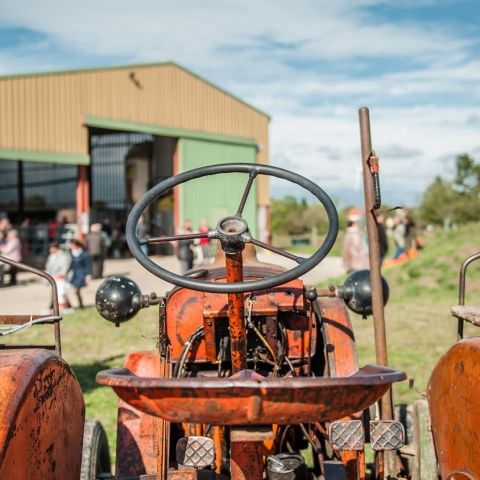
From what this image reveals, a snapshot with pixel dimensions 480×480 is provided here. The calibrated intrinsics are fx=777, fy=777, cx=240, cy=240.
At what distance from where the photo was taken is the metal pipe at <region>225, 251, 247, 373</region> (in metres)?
2.54

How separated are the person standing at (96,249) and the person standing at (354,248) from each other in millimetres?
6949

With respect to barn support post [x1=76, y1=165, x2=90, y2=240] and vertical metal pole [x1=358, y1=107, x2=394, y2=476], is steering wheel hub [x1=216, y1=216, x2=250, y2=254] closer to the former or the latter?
vertical metal pole [x1=358, y1=107, x2=394, y2=476]

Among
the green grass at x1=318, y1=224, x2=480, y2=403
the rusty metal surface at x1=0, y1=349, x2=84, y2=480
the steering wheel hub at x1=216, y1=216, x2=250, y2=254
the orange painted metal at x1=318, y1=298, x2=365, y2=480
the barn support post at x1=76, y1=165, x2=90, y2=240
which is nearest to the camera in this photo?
the rusty metal surface at x1=0, y1=349, x2=84, y2=480

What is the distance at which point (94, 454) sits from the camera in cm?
379

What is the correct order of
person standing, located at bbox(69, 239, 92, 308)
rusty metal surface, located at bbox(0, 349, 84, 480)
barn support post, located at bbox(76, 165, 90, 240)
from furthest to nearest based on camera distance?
barn support post, located at bbox(76, 165, 90, 240), person standing, located at bbox(69, 239, 92, 308), rusty metal surface, located at bbox(0, 349, 84, 480)

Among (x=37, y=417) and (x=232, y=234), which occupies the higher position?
(x=232, y=234)

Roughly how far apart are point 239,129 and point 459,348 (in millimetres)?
26169

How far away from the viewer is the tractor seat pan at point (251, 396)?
2.04 meters

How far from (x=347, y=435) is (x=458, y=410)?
0.42m

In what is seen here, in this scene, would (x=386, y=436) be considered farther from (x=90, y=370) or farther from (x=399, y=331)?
(x=399, y=331)

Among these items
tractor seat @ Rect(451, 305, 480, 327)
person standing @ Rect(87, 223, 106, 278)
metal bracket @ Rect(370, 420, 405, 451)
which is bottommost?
metal bracket @ Rect(370, 420, 405, 451)

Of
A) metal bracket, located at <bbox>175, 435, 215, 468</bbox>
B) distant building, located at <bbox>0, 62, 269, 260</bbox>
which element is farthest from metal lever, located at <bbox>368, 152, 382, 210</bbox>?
distant building, located at <bbox>0, 62, 269, 260</bbox>

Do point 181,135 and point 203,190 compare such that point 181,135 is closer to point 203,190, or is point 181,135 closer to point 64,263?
point 203,190

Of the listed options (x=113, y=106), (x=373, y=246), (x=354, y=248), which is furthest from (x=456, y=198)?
(x=373, y=246)
